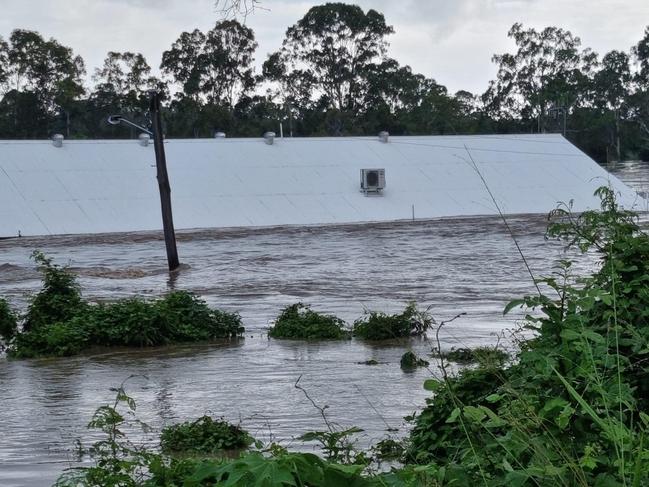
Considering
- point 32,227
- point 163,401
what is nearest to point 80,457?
point 163,401

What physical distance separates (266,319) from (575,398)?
14996 mm

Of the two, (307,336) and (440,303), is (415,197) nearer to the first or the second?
(440,303)

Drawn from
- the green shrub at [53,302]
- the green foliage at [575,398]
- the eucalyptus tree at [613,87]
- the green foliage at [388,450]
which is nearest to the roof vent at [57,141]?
the green shrub at [53,302]

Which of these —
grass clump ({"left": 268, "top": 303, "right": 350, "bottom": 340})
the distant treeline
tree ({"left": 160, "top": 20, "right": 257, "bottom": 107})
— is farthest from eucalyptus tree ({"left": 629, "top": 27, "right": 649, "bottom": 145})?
grass clump ({"left": 268, "top": 303, "right": 350, "bottom": 340})

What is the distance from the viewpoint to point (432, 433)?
295 inches

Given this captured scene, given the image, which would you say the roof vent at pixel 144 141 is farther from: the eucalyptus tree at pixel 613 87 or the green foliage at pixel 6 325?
the eucalyptus tree at pixel 613 87

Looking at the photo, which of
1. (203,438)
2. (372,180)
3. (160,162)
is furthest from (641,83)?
(203,438)

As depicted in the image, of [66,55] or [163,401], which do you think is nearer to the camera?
[163,401]

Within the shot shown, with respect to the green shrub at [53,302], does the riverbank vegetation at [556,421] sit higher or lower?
higher

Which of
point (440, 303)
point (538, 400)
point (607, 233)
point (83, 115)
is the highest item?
point (83, 115)

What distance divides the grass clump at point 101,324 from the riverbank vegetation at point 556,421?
824 cm

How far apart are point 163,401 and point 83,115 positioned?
2927 inches

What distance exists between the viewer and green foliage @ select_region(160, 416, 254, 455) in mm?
8750

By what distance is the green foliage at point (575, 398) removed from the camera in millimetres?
4426
